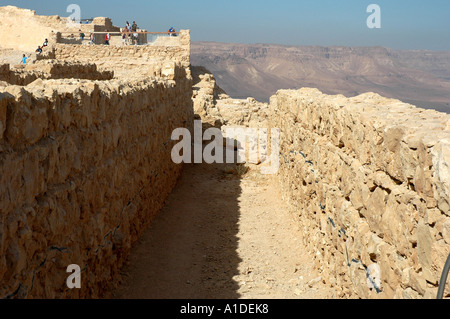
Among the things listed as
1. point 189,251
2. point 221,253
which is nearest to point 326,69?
point 221,253

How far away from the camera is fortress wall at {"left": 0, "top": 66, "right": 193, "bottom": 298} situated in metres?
3.25

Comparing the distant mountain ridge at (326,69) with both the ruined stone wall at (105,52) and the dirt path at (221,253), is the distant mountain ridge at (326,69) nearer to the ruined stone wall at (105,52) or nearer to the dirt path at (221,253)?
the ruined stone wall at (105,52)

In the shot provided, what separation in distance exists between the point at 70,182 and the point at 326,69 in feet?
436

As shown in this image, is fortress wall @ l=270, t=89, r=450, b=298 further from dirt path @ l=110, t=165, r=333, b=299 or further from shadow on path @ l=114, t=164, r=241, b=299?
shadow on path @ l=114, t=164, r=241, b=299

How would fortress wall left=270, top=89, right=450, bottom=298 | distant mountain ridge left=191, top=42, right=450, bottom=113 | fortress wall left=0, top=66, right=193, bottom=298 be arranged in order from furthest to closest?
distant mountain ridge left=191, top=42, right=450, bottom=113
fortress wall left=0, top=66, right=193, bottom=298
fortress wall left=270, top=89, right=450, bottom=298

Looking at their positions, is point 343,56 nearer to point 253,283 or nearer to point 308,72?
point 308,72

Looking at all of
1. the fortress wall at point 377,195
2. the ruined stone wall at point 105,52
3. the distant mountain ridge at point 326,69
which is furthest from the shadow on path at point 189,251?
the distant mountain ridge at point 326,69

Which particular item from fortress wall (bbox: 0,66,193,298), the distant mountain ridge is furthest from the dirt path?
the distant mountain ridge

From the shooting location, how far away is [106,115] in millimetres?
5426

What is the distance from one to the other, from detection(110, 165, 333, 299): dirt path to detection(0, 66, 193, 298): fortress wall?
416 millimetres

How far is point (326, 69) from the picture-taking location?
5187 inches

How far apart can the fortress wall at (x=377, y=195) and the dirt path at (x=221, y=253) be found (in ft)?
1.62

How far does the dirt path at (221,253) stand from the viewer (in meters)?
5.97

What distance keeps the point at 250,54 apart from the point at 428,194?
138494mm
